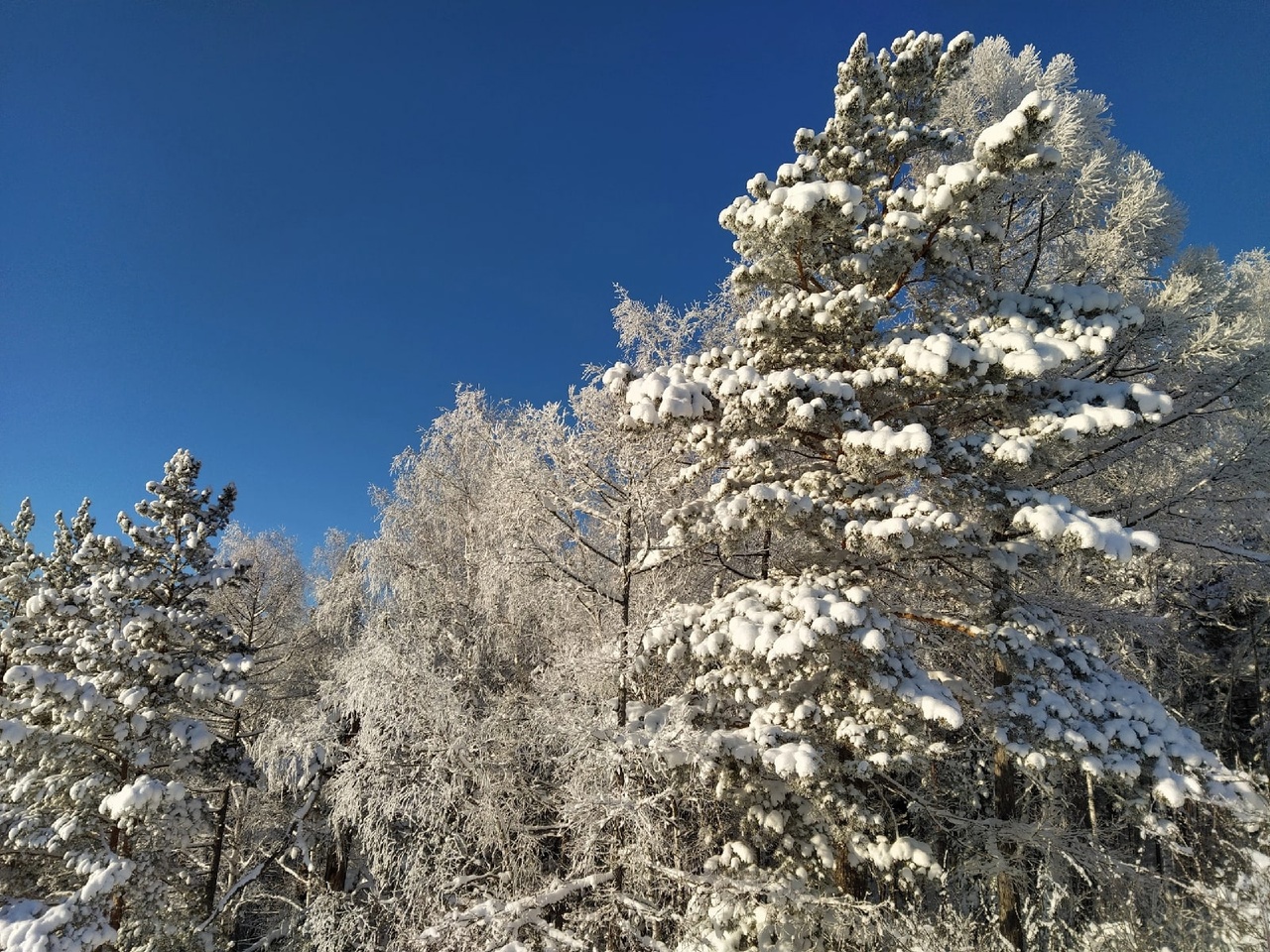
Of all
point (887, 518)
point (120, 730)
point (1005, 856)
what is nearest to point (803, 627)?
point (887, 518)

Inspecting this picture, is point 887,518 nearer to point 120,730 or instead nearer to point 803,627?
point 803,627

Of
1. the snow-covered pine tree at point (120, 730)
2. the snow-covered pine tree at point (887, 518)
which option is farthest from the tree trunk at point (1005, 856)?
the snow-covered pine tree at point (120, 730)

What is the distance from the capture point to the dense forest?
610 cm

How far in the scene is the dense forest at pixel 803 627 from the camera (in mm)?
6102

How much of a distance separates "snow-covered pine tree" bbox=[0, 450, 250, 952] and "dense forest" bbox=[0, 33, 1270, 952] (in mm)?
60

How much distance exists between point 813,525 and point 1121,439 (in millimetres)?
4208

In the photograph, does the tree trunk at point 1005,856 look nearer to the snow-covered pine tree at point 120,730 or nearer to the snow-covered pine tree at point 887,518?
the snow-covered pine tree at point 887,518

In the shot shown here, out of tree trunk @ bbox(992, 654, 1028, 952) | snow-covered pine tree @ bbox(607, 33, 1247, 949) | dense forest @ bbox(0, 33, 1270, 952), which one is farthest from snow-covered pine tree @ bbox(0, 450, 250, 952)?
tree trunk @ bbox(992, 654, 1028, 952)

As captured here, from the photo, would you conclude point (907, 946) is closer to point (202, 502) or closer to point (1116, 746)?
point (1116, 746)

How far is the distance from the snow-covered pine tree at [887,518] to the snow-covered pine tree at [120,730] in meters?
7.24

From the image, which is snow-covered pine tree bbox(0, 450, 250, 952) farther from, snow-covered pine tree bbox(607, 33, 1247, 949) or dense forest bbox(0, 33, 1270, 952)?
snow-covered pine tree bbox(607, 33, 1247, 949)

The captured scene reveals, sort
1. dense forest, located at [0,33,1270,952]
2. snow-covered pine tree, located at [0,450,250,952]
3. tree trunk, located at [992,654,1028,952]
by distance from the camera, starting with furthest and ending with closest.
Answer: snow-covered pine tree, located at [0,450,250,952]
tree trunk, located at [992,654,1028,952]
dense forest, located at [0,33,1270,952]

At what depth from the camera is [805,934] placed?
6559mm

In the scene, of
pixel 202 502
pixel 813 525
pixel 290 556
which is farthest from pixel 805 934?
pixel 290 556
